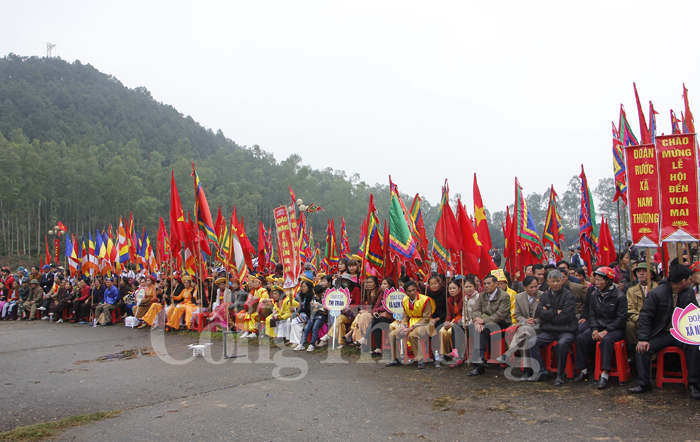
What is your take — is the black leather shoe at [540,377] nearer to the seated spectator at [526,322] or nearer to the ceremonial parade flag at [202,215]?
the seated spectator at [526,322]

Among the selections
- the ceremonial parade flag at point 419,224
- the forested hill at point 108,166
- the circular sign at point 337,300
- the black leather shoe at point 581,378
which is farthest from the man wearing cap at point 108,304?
the forested hill at point 108,166

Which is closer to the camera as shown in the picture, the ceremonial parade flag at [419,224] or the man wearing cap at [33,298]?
the ceremonial parade flag at [419,224]

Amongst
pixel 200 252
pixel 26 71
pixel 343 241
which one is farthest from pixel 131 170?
pixel 26 71

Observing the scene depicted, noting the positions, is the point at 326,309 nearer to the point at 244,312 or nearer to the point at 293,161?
the point at 244,312

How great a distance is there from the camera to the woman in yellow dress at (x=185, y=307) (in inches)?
495

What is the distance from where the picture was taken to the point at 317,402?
586 cm

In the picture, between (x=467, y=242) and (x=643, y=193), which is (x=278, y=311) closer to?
(x=467, y=242)

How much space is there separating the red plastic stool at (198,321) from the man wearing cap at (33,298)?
27.9 ft

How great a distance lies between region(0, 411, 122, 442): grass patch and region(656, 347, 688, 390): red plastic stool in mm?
6676

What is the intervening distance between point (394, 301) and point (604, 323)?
349 cm

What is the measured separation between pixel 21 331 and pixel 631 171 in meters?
16.0

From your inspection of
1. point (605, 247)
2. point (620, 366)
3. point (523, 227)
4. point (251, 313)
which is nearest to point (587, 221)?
point (523, 227)

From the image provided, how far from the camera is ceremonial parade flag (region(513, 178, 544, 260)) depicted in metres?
10.9

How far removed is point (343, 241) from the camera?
20.5m
